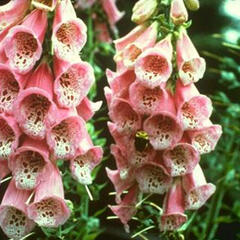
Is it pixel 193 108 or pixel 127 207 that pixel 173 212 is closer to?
pixel 127 207

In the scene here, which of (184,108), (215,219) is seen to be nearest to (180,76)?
(184,108)

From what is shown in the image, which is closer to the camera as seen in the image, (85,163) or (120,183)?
(85,163)

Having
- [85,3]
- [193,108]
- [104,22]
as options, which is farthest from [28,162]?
[104,22]

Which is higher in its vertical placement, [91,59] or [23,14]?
[23,14]

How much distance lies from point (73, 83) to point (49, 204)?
303 millimetres

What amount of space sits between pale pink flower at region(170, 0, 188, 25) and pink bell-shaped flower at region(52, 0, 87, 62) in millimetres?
229

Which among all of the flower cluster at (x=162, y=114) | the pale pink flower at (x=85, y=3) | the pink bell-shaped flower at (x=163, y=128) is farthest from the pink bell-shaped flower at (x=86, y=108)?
the pale pink flower at (x=85, y=3)

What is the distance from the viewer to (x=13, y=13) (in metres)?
1.79

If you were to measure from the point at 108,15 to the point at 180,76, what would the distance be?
1029mm

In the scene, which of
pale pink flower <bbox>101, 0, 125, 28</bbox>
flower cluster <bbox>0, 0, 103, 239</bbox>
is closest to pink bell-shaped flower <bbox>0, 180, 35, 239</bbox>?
flower cluster <bbox>0, 0, 103, 239</bbox>

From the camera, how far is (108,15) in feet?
9.05

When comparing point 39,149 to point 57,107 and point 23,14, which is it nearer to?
point 57,107

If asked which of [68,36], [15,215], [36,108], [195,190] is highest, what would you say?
[68,36]

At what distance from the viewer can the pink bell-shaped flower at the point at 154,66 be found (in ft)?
5.62
